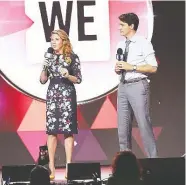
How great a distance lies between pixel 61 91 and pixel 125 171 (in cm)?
189

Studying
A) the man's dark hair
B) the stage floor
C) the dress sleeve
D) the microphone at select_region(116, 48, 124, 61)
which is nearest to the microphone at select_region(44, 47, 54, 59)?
the dress sleeve

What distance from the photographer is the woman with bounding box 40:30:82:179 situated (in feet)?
16.8

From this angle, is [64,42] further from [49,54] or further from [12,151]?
[12,151]

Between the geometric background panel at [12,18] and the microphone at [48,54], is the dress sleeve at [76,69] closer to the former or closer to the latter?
the microphone at [48,54]

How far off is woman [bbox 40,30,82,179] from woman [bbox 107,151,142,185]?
1.74 metres

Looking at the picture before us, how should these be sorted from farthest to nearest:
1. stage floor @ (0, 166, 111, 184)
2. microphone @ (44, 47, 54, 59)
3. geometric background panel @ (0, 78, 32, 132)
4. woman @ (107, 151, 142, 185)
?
geometric background panel @ (0, 78, 32, 132)
stage floor @ (0, 166, 111, 184)
microphone @ (44, 47, 54, 59)
woman @ (107, 151, 142, 185)

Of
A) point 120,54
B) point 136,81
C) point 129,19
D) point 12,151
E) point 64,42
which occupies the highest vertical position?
point 129,19

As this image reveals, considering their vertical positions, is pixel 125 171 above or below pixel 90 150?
above

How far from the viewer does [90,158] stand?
6156 mm

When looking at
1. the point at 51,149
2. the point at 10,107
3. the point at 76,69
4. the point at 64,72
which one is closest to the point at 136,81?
the point at 76,69

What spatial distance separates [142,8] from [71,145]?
194 cm

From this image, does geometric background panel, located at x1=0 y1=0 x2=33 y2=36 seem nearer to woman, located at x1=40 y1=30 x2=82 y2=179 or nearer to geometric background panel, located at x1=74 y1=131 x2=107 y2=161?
woman, located at x1=40 y1=30 x2=82 y2=179

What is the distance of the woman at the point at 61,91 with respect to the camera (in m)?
5.11

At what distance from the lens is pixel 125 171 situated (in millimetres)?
3398
